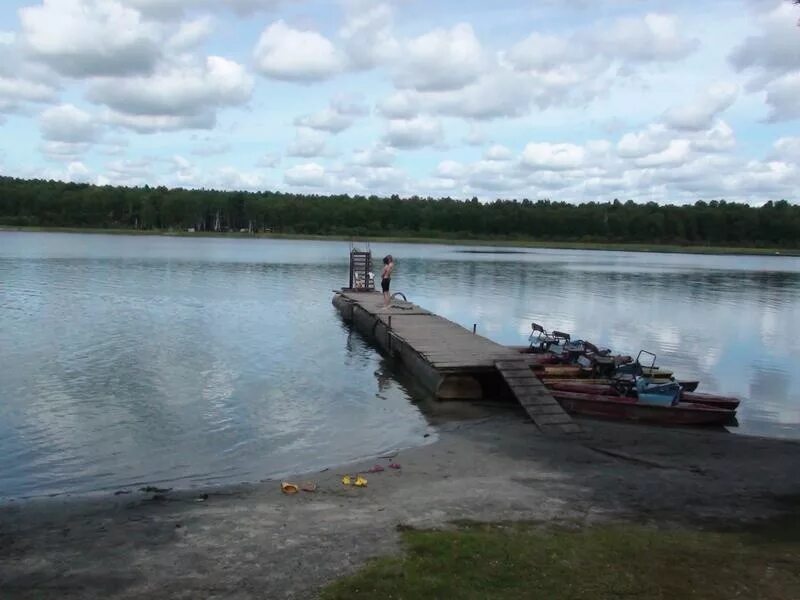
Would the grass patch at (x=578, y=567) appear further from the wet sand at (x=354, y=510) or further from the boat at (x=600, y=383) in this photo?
the boat at (x=600, y=383)

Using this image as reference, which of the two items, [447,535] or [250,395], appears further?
[250,395]

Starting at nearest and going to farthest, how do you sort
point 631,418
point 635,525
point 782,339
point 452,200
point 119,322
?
1. point 635,525
2. point 631,418
3. point 119,322
4. point 782,339
5. point 452,200

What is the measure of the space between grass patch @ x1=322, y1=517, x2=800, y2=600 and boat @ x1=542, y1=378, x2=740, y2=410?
26.9ft

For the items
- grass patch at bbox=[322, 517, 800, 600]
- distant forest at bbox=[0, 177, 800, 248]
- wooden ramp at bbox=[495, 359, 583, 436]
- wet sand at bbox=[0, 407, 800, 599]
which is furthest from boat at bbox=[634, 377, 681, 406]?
distant forest at bbox=[0, 177, 800, 248]

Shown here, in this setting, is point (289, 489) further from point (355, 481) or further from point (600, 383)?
point (600, 383)

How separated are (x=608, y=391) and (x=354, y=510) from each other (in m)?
8.99

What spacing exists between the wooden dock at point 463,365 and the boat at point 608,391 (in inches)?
29.5

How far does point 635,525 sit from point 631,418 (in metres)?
7.23

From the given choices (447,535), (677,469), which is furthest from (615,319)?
(447,535)

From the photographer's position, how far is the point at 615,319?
35531mm

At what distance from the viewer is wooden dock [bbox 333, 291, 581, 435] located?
1548cm

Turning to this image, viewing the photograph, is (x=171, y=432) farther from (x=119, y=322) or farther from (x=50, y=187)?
(x=50, y=187)

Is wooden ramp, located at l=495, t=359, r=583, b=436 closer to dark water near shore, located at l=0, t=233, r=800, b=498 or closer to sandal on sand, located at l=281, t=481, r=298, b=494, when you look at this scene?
dark water near shore, located at l=0, t=233, r=800, b=498

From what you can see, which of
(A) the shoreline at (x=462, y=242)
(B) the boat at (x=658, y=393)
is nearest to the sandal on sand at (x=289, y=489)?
(B) the boat at (x=658, y=393)
